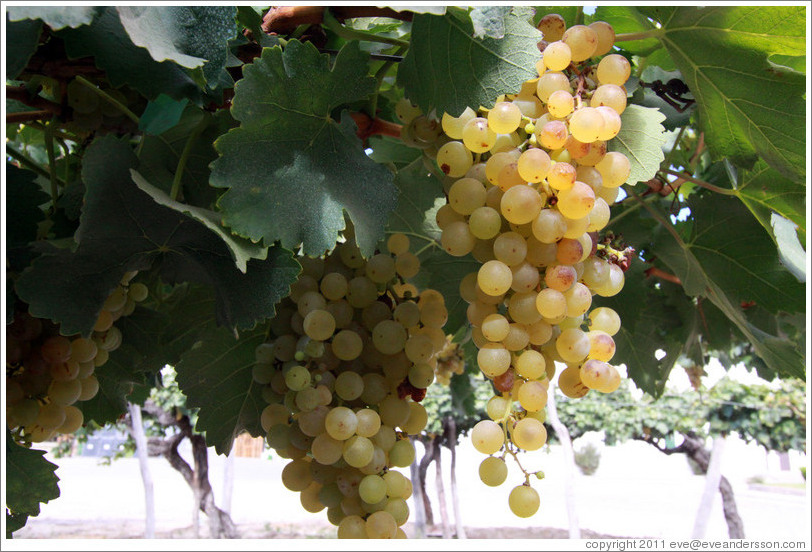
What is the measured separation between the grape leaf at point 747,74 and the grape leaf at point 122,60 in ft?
1.60

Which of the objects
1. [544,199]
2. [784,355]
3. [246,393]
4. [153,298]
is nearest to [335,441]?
[246,393]

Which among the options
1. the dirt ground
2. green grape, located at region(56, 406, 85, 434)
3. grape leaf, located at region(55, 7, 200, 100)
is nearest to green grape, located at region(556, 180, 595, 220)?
grape leaf, located at region(55, 7, 200, 100)

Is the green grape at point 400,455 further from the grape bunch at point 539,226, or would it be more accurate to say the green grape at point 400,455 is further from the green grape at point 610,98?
the green grape at point 610,98

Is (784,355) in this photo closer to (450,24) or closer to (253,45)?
(450,24)

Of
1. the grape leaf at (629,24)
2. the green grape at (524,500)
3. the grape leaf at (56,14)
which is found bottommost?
the green grape at (524,500)

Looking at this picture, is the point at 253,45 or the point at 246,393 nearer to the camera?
the point at 253,45

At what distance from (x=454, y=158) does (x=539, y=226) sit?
4.3 inches

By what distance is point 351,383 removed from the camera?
2.12ft

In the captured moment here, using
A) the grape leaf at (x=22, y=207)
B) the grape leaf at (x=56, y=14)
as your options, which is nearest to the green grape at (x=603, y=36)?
the grape leaf at (x=56, y=14)

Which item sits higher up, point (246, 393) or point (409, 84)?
point (409, 84)

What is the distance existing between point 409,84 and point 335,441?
346 mm

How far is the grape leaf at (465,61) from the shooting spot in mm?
556

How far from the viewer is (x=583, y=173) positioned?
57 cm

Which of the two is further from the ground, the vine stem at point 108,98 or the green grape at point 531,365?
the vine stem at point 108,98
